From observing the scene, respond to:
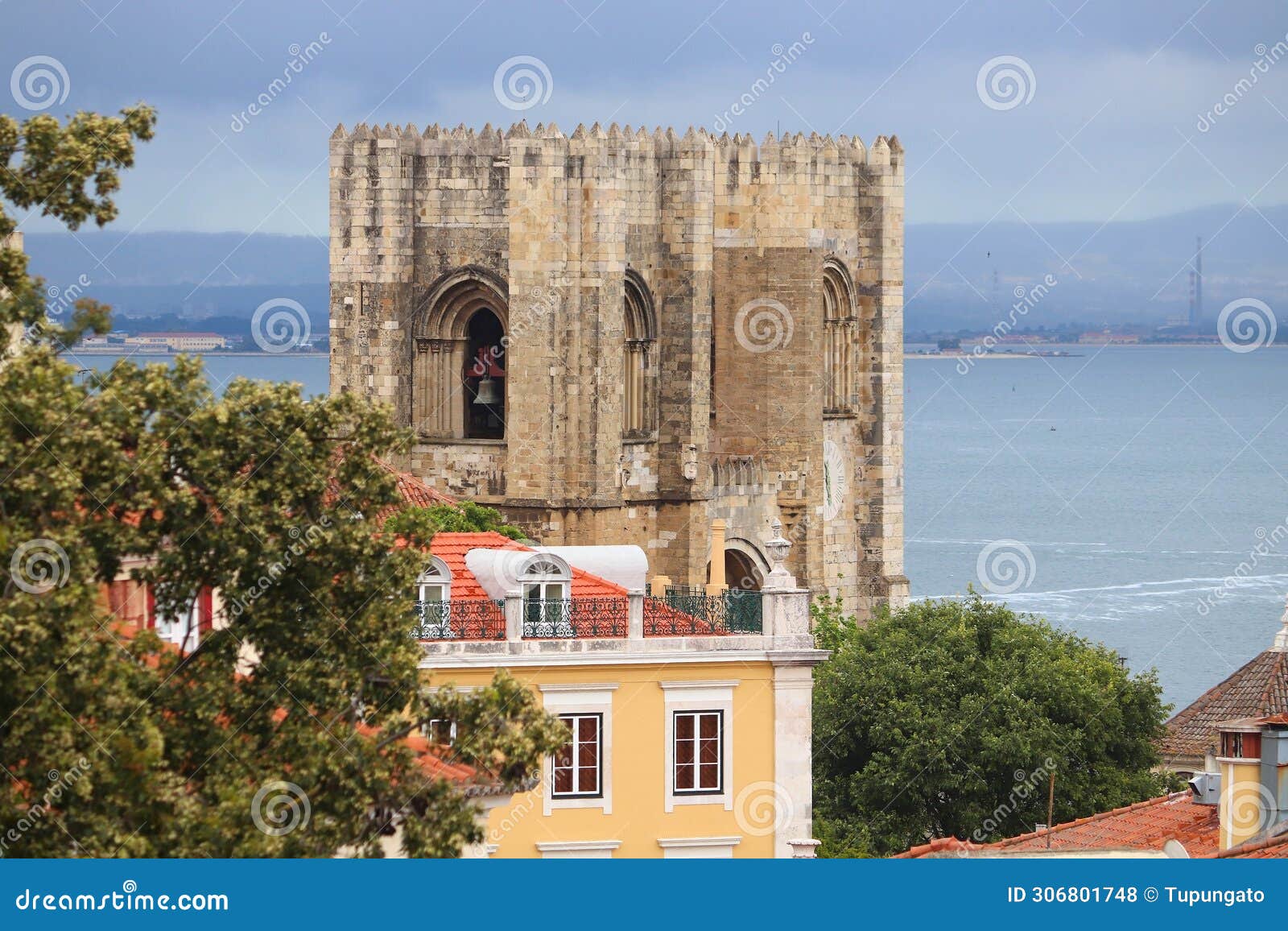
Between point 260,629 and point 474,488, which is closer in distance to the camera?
point 260,629

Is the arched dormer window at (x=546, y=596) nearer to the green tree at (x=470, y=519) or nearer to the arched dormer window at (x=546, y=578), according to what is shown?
the arched dormer window at (x=546, y=578)

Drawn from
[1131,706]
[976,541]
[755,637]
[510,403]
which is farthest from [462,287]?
[976,541]

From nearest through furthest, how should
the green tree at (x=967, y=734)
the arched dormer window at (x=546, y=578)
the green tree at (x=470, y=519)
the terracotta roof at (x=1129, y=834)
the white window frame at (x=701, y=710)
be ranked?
the white window frame at (x=701, y=710)
the arched dormer window at (x=546, y=578)
the terracotta roof at (x=1129, y=834)
the green tree at (x=967, y=734)
the green tree at (x=470, y=519)

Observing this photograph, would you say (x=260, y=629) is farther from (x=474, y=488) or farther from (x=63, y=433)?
(x=474, y=488)

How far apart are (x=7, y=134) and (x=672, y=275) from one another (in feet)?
164

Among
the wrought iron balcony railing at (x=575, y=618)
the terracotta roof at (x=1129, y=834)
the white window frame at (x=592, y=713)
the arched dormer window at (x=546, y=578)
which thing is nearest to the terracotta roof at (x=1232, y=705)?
the terracotta roof at (x=1129, y=834)

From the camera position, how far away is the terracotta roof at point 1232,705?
5781 centimetres

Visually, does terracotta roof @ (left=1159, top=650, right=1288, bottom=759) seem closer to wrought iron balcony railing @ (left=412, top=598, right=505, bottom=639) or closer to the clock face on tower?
the clock face on tower

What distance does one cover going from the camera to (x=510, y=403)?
7619cm

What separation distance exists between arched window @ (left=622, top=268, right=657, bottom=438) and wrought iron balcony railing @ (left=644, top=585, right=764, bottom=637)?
119 ft

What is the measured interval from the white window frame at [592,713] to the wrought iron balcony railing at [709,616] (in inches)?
41.8

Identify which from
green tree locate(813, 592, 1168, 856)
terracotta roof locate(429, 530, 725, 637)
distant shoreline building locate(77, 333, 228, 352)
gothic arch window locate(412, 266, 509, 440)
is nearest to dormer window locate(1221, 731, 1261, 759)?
terracotta roof locate(429, 530, 725, 637)

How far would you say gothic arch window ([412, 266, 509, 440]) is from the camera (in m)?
77.9

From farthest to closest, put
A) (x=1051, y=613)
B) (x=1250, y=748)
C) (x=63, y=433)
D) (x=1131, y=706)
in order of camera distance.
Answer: (x=1051, y=613) → (x=1131, y=706) → (x=1250, y=748) → (x=63, y=433)
